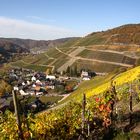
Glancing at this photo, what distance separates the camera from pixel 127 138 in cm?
A: 2616

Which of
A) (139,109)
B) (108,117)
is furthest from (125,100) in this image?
(108,117)

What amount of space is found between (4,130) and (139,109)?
1564 centimetres

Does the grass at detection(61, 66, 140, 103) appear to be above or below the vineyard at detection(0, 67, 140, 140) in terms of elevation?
below

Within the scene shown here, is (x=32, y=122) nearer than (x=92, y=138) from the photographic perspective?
Yes

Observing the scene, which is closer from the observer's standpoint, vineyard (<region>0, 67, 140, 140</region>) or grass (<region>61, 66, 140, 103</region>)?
vineyard (<region>0, 67, 140, 140</region>)

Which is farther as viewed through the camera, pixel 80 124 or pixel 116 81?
pixel 116 81

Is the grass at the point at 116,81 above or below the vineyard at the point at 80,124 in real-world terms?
below

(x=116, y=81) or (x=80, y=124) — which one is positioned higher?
(x=80, y=124)

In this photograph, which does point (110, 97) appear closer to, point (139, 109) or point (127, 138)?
point (139, 109)

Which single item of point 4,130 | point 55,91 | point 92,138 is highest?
point 4,130

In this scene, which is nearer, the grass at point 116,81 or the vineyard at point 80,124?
the vineyard at point 80,124

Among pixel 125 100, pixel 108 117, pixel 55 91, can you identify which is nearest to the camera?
pixel 108 117

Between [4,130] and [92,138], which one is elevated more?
[4,130]

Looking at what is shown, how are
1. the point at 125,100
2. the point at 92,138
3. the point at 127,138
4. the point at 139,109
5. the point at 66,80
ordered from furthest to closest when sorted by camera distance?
the point at 66,80, the point at 125,100, the point at 139,109, the point at 92,138, the point at 127,138
